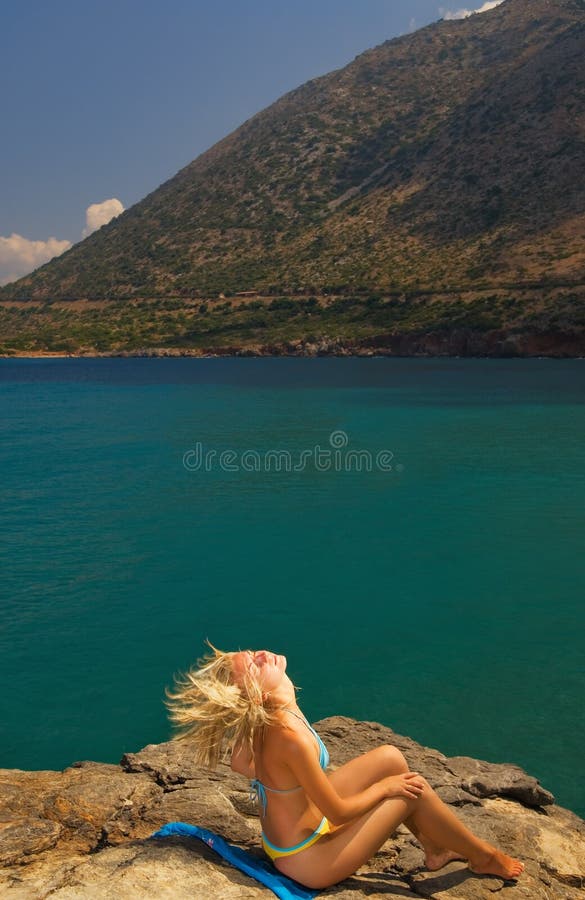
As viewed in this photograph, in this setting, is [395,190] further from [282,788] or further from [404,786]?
[282,788]

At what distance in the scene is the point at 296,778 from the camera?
3.98m

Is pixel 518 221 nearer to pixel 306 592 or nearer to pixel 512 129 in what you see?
pixel 512 129

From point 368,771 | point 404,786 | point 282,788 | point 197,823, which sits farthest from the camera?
point 197,823

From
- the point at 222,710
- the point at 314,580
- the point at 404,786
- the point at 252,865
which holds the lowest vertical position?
the point at 314,580

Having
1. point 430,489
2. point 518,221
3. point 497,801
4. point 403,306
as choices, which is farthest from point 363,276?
point 497,801

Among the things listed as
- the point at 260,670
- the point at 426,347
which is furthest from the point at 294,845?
the point at 426,347

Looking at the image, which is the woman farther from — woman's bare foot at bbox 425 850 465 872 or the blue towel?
woman's bare foot at bbox 425 850 465 872

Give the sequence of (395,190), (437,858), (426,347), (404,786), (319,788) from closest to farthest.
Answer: (319,788)
(404,786)
(437,858)
(426,347)
(395,190)

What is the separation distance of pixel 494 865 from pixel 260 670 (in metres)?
2.00

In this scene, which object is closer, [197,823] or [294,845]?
[294,845]

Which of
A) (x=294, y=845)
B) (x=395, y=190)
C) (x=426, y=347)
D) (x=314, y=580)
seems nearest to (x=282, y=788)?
(x=294, y=845)

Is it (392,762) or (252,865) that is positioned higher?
(392,762)

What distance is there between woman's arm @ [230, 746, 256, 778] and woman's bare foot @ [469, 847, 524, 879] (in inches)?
60.0

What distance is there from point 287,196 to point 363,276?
29470 mm
